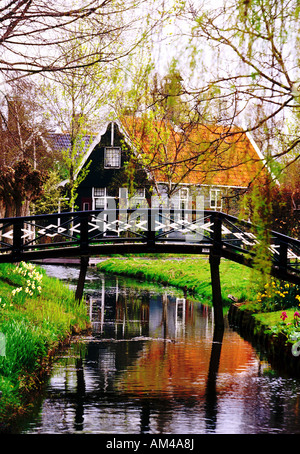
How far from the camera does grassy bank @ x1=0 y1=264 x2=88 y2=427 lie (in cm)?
923

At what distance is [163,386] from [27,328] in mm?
2587

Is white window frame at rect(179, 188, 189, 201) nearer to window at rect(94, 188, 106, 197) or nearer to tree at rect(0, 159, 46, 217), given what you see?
window at rect(94, 188, 106, 197)

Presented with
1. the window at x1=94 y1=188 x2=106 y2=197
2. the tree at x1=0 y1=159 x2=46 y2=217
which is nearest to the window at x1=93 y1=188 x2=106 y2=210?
the window at x1=94 y1=188 x2=106 y2=197

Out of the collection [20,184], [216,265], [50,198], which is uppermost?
[50,198]

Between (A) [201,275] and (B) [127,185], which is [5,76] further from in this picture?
(A) [201,275]

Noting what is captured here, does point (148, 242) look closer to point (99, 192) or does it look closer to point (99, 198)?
point (99, 198)

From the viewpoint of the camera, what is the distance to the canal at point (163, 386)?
28.3 ft

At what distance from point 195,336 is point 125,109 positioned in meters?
10.3

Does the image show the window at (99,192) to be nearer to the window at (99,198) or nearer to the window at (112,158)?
the window at (99,198)

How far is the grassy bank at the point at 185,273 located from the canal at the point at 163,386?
4.26 meters

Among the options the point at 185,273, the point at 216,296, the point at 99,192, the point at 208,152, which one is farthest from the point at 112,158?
the point at 208,152

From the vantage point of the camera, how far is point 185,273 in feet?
86.9

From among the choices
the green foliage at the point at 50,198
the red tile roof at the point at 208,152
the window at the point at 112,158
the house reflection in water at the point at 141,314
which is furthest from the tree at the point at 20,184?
the window at the point at 112,158

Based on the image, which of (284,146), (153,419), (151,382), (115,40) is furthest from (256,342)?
(284,146)
